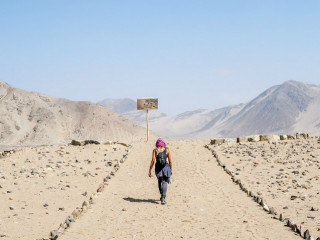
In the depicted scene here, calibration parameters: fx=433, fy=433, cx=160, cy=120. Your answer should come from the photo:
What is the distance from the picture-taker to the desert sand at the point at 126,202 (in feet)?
39.2

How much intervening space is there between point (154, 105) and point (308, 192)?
75.3ft

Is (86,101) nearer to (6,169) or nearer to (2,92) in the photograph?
(2,92)

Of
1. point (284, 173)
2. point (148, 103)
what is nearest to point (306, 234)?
point (284, 173)

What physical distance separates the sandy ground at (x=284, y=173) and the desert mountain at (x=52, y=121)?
2454 inches

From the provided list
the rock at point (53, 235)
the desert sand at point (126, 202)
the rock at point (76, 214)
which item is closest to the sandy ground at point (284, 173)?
the desert sand at point (126, 202)

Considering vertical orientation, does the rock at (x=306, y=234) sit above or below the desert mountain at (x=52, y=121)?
below

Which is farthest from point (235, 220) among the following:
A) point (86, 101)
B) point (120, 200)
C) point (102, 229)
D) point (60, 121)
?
point (86, 101)

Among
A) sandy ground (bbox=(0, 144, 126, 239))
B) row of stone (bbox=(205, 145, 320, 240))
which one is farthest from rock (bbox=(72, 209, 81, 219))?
row of stone (bbox=(205, 145, 320, 240))

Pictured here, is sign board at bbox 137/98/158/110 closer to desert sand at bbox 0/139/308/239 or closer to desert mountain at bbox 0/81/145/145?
desert sand at bbox 0/139/308/239

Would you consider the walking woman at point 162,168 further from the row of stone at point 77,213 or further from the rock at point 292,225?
the rock at point 292,225

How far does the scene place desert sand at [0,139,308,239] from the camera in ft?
39.2

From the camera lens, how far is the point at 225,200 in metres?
15.9

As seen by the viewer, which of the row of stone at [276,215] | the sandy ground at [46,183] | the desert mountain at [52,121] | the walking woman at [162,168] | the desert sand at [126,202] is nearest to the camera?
the row of stone at [276,215]

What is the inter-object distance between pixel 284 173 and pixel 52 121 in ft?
264
